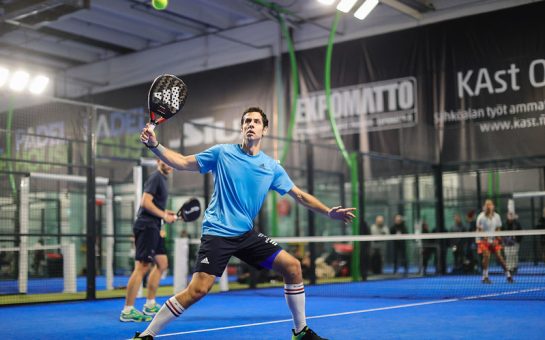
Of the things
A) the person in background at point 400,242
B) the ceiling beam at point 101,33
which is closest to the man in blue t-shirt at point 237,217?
the person in background at point 400,242

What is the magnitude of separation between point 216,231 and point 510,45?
549 inches

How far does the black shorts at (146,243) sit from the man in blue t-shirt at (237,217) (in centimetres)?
313

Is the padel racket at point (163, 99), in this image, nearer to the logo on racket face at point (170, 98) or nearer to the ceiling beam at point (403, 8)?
the logo on racket face at point (170, 98)

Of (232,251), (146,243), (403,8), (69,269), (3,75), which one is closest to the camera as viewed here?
(232,251)

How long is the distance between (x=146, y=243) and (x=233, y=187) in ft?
11.0

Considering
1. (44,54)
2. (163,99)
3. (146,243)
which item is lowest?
(146,243)

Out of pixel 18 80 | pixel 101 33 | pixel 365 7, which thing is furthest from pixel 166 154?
pixel 101 33

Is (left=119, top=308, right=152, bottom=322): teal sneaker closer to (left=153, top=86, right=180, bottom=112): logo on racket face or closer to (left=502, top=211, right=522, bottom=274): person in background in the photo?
(left=153, top=86, right=180, bottom=112): logo on racket face

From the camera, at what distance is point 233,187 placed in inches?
210

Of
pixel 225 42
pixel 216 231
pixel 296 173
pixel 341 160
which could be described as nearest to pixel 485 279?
pixel 341 160

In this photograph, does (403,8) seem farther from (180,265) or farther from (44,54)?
(44,54)

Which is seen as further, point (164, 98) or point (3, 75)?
point (3, 75)

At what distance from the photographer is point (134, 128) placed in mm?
23062

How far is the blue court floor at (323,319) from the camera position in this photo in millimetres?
6609
